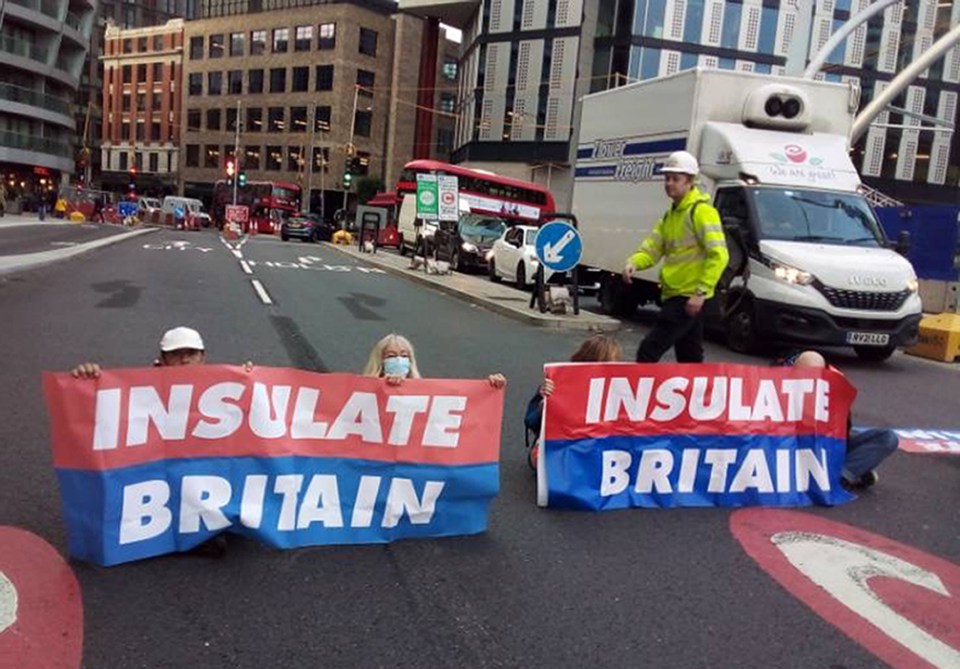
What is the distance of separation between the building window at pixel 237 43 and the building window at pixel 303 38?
736 cm

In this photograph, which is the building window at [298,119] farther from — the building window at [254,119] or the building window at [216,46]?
the building window at [216,46]

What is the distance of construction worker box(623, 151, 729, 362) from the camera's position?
6.31 metres

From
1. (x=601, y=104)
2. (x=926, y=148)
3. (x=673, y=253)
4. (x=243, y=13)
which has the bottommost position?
(x=673, y=253)

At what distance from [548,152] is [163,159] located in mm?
56104

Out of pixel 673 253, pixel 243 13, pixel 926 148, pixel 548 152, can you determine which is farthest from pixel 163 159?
pixel 673 253

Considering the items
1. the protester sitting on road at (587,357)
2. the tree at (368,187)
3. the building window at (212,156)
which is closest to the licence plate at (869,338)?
the protester sitting on road at (587,357)

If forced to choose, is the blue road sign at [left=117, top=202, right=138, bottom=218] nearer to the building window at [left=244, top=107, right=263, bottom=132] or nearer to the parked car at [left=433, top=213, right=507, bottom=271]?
the building window at [left=244, top=107, right=263, bottom=132]

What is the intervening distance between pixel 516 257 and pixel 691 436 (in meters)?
16.5

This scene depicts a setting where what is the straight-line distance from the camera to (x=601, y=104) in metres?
16.5

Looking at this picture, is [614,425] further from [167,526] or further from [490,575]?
[167,526]

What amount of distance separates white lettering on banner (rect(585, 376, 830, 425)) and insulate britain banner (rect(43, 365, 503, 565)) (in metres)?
0.81

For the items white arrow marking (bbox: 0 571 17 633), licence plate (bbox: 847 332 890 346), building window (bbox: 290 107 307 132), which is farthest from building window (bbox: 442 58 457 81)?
white arrow marking (bbox: 0 571 17 633)

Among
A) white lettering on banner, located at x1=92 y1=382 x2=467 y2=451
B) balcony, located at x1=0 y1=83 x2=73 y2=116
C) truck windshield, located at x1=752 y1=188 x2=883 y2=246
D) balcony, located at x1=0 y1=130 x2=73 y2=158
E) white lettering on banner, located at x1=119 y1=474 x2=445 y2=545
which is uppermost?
balcony, located at x1=0 y1=83 x2=73 y2=116

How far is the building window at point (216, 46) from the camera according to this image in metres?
85.2
